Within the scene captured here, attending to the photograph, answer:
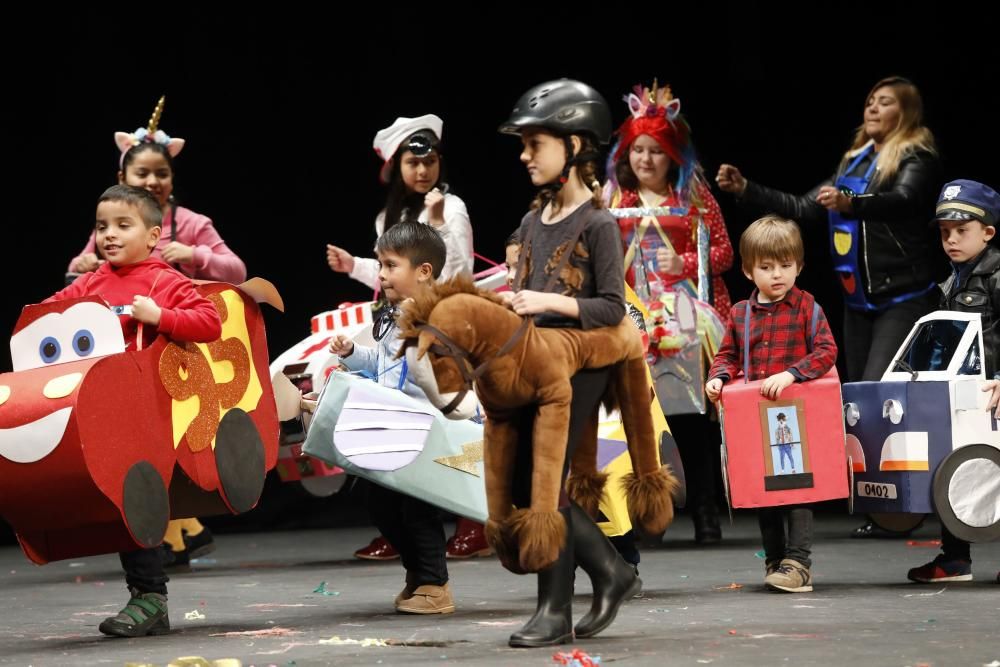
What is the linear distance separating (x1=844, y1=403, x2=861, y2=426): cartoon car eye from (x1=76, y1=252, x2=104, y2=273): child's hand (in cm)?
237

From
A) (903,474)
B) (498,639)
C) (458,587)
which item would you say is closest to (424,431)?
(458,587)

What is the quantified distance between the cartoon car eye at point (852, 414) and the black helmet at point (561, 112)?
55.6 inches

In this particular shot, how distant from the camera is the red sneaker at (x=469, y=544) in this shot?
17.1ft

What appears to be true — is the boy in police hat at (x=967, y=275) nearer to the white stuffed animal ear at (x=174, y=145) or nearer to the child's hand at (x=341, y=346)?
the child's hand at (x=341, y=346)

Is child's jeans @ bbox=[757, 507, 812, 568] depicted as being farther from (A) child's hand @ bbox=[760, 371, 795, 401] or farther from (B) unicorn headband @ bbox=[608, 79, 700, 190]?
(B) unicorn headband @ bbox=[608, 79, 700, 190]

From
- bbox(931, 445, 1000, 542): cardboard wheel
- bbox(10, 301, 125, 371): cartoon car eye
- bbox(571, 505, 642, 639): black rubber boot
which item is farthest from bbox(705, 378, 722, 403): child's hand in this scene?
bbox(10, 301, 125, 371): cartoon car eye

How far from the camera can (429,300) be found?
2.83m

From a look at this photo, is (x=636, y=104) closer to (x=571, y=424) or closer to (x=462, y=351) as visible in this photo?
(x=571, y=424)

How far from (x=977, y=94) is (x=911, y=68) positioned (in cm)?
31

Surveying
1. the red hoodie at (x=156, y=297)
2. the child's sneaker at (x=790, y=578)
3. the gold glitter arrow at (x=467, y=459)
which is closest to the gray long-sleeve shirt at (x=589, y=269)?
the red hoodie at (x=156, y=297)

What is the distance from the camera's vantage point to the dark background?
251 inches

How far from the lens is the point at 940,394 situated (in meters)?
3.92

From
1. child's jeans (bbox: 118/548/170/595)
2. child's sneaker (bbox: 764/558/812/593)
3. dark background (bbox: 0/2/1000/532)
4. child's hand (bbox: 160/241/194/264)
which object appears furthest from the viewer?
dark background (bbox: 0/2/1000/532)

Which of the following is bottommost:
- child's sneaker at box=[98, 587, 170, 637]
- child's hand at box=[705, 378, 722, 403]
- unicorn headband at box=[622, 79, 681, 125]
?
child's sneaker at box=[98, 587, 170, 637]
